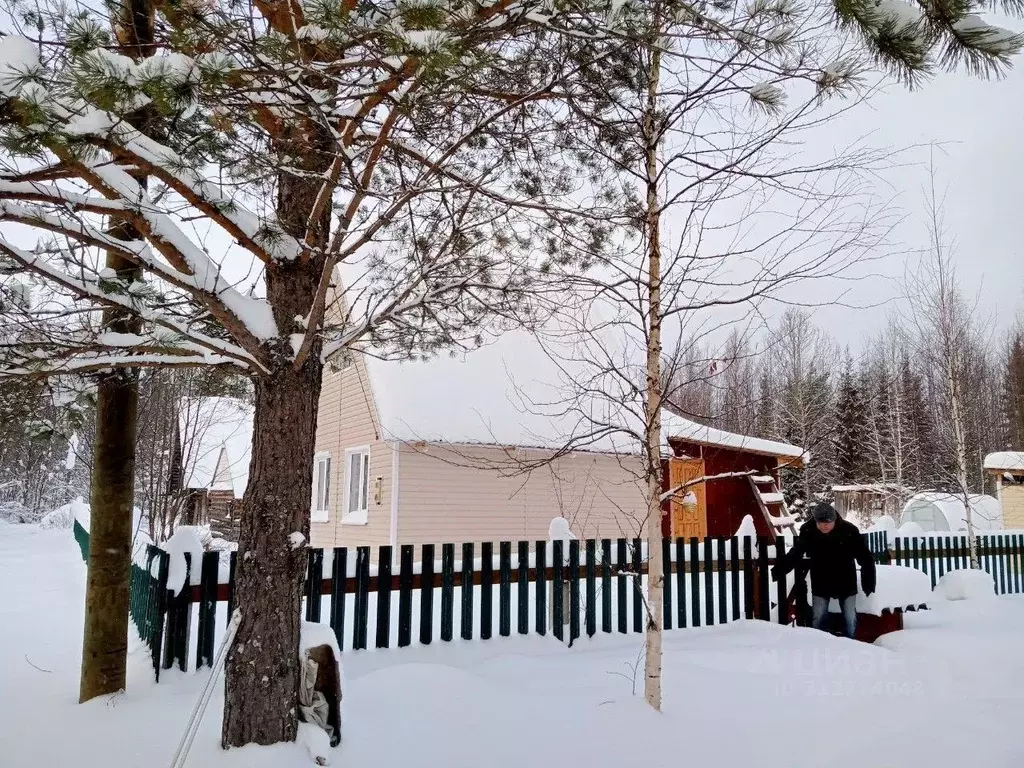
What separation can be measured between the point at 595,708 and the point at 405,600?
184cm

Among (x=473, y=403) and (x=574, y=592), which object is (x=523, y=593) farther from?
(x=473, y=403)

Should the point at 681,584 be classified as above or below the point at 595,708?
above

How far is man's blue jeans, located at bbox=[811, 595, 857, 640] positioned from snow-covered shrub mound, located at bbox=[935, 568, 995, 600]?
3.92m

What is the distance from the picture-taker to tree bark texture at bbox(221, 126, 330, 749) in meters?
3.27

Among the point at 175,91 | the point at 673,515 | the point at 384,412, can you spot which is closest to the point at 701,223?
the point at 175,91

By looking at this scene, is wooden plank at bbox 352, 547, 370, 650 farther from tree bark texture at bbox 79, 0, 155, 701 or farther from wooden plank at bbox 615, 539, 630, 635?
wooden plank at bbox 615, 539, 630, 635

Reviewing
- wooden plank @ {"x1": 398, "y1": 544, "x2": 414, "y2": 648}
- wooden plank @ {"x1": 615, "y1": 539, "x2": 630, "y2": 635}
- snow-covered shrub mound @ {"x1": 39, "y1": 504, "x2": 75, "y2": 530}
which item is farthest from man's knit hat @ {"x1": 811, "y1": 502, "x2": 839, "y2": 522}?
snow-covered shrub mound @ {"x1": 39, "y1": 504, "x2": 75, "y2": 530}

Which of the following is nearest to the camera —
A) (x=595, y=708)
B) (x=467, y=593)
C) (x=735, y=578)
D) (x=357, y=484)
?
(x=595, y=708)

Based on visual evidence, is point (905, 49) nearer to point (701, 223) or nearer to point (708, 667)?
point (701, 223)

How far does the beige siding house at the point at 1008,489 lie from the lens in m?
21.5

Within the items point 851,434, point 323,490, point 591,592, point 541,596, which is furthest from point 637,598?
point 851,434

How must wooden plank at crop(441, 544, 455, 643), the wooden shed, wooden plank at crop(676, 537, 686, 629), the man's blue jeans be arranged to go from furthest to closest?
the wooden shed
wooden plank at crop(676, 537, 686, 629)
the man's blue jeans
wooden plank at crop(441, 544, 455, 643)

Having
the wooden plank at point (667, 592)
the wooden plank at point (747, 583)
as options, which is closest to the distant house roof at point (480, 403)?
the wooden plank at point (747, 583)

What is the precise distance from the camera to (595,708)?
4195 millimetres
